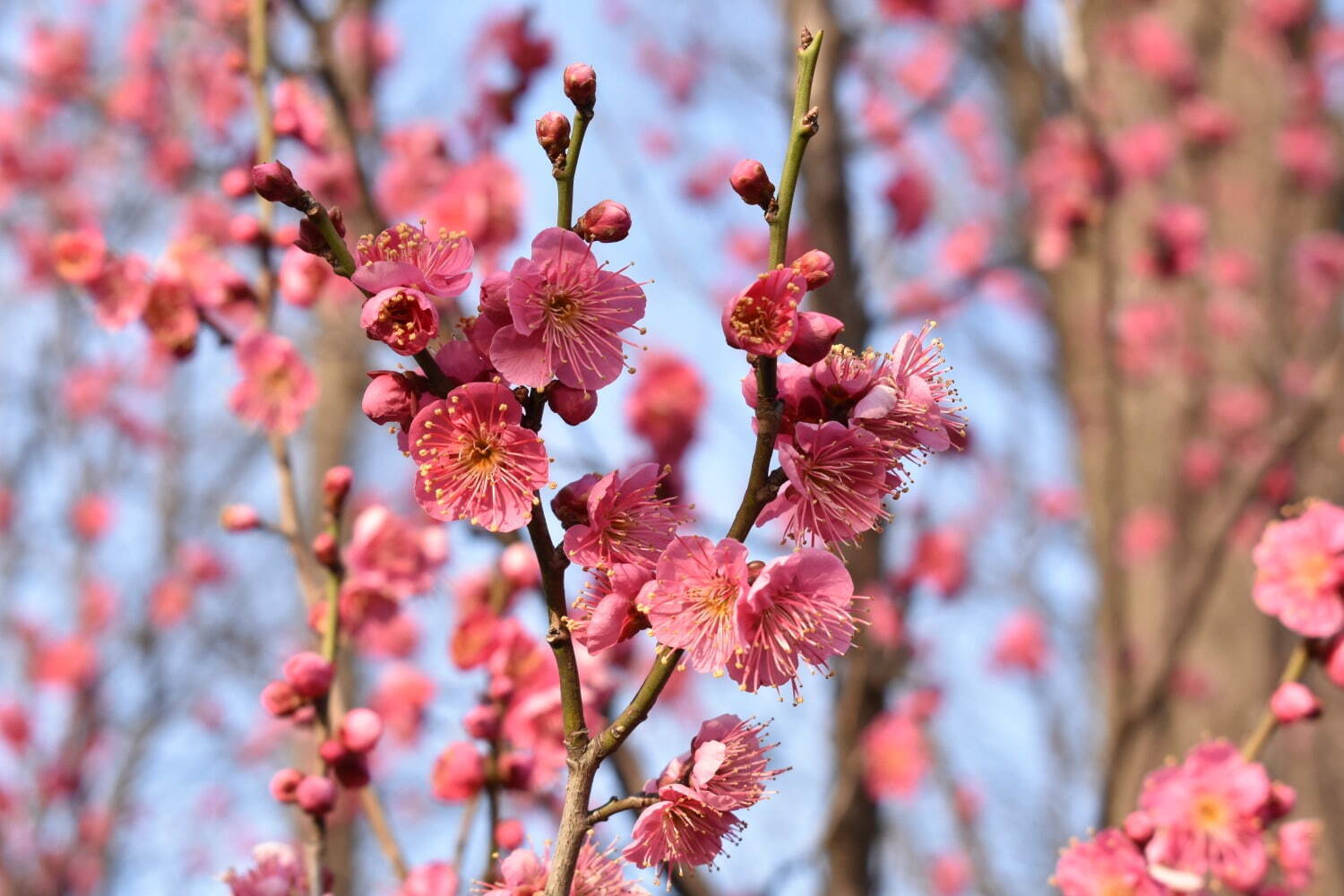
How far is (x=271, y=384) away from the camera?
2314mm

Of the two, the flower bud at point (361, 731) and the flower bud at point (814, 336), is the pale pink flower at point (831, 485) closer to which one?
the flower bud at point (814, 336)

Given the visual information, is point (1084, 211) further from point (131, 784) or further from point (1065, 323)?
point (131, 784)

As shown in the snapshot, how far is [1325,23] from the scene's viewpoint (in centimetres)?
→ 655

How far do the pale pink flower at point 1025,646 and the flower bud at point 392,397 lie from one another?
6.27m

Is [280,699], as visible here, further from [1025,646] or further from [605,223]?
[1025,646]

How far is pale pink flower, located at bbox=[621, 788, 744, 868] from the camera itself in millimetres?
1151

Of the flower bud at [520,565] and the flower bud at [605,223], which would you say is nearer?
the flower bud at [605,223]

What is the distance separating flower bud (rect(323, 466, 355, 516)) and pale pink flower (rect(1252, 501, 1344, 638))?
1.44 meters

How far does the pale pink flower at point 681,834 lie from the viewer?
115 centimetres

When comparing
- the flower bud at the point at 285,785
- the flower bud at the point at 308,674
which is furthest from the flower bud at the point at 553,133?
the flower bud at the point at 285,785

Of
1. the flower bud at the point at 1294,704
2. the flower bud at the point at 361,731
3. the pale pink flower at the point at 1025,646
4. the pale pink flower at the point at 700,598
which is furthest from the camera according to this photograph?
the pale pink flower at the point at 1025,646

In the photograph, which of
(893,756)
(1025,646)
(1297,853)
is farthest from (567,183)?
A: (1025,646)

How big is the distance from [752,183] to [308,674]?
1.02 metres

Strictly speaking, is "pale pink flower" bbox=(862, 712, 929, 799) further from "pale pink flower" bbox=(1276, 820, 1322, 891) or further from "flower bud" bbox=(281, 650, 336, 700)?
"flower bud" bbox=(281, 650, 336, 700)
